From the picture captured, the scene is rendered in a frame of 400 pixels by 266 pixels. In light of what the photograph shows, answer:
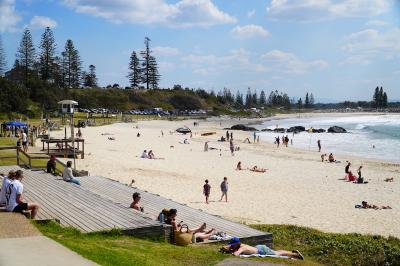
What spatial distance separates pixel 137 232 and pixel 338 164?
26.1 m

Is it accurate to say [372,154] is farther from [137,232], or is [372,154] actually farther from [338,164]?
[137,232]

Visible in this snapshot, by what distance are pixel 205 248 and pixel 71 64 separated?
99.9 metres

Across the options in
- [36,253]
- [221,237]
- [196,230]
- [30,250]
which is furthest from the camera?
[196,230]

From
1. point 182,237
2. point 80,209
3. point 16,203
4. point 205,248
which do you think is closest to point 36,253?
point 16,203

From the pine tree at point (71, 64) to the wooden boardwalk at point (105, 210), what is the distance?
3558 inches

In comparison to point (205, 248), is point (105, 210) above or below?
above

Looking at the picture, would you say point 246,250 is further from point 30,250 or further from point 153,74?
point 153,74

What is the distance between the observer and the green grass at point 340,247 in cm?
966

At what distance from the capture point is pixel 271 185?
23172mm

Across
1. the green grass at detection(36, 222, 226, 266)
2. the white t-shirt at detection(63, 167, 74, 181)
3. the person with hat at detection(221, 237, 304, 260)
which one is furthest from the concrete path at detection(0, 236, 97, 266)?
the white t-shirt at detection(63, 167, 74, 181)

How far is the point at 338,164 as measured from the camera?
109 ft

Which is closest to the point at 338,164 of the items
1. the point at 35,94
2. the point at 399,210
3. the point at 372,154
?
the point at 372,154

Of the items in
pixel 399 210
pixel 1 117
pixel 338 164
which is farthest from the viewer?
pixel 1 117

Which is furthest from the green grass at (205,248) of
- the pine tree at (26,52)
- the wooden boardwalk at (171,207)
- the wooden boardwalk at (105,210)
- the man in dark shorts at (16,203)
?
the pine tree at (26,52)
